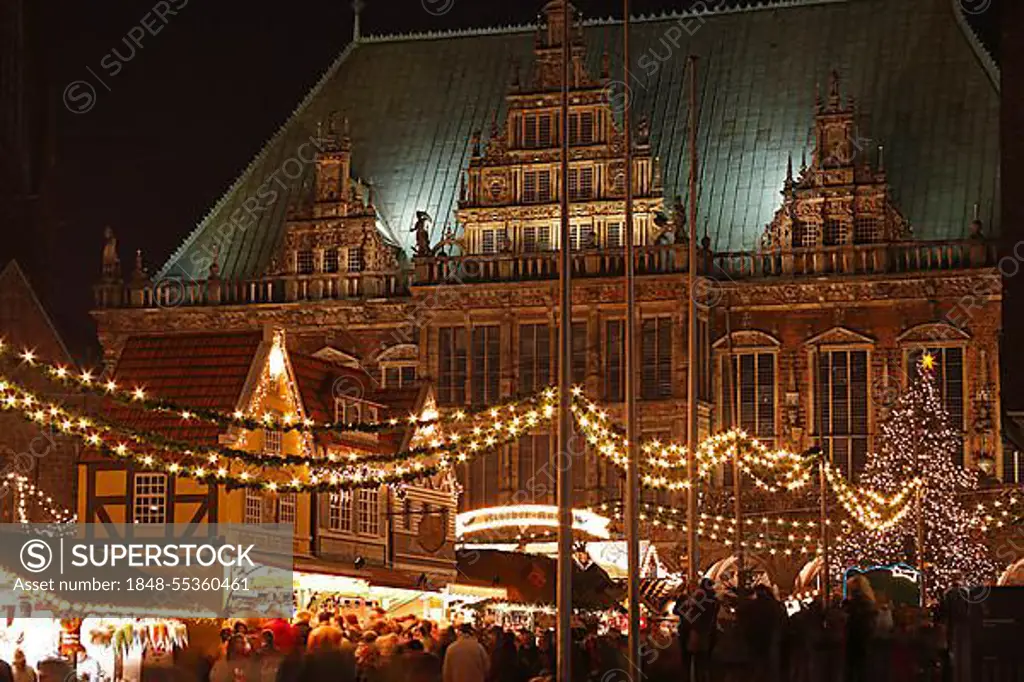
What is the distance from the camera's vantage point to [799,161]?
2466 inches

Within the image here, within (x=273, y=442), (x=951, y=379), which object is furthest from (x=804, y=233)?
(x=273, y=442)

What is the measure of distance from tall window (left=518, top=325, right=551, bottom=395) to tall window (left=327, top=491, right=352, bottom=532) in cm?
2037

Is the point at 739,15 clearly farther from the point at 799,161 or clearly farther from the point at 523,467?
the point at 523,467

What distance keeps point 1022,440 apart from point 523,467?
23423 millimetres

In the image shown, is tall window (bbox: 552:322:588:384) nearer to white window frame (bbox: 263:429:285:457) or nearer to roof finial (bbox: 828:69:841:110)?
roof finial (bbox: 828:69:841:110)

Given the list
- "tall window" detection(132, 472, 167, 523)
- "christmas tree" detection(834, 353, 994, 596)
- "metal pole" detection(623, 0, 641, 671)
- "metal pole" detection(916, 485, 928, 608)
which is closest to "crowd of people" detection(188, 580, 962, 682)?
"metal pole" detection(623, 0, 641, 671)

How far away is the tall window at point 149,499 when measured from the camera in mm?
34156

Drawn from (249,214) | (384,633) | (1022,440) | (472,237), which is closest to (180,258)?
(249,214)

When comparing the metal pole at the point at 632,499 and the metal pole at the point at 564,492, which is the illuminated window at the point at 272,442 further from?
the metal pole at the point at 564,492

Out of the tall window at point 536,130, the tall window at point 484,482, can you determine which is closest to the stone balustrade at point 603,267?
the tall window at point 536,130

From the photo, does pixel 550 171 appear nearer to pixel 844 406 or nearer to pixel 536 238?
pixel 536 238

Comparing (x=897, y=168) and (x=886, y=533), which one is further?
(x=897, y=168)

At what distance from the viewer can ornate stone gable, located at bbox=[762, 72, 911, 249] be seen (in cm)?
6038

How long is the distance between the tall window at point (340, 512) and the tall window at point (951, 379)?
21713 millimetres
